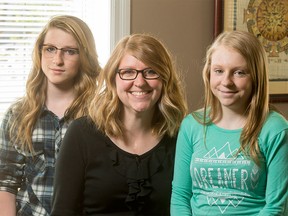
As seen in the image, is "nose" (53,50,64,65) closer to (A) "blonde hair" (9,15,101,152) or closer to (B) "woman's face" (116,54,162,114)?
(A) "blonde hair" (9,15,101,152)

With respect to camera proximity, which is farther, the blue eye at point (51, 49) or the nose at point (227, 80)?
the blue eye at point (51, 49)

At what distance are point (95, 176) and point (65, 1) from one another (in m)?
1.21

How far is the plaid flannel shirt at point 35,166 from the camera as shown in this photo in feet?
7.00

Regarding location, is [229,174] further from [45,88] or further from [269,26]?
[269,26]

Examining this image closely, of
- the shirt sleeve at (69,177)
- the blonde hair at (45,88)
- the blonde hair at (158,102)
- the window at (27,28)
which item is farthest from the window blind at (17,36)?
the shirt sleeve at (69,177)

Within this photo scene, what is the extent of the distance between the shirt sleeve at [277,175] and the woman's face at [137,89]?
1.49ft

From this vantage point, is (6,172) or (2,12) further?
(2,12)

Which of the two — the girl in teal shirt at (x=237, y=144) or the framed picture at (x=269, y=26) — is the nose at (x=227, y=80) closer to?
the girl in teal shirt at (x=237, y=144)

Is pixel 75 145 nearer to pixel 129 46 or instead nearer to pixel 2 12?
pixel 129 46

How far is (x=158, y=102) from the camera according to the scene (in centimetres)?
206

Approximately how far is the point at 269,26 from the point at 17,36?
53.6 inches

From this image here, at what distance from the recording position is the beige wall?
2801mm

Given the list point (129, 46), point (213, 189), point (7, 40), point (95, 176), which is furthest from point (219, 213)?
point (7, 40)

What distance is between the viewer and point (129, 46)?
6.50 feet
